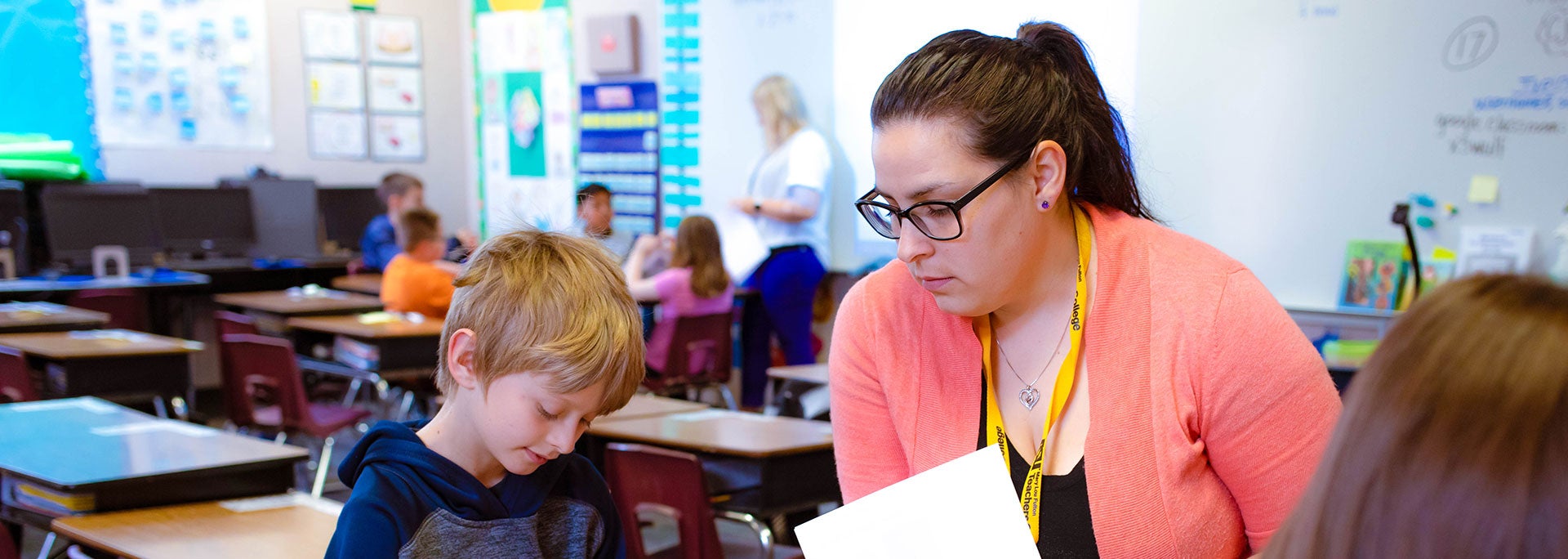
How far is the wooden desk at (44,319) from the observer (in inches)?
184

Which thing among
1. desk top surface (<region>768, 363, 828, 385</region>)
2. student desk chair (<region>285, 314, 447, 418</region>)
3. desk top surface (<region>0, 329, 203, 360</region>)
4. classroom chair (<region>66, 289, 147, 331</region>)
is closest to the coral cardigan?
desk top surface (<region>768, 363, 828, 385</region>)

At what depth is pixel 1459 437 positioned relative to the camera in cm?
56

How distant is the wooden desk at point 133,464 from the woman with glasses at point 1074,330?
1.64m

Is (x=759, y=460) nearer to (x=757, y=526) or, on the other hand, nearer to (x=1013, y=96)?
(x=757, y=526)

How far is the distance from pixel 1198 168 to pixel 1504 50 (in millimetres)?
1034

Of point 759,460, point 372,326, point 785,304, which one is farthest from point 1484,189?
point 372,326

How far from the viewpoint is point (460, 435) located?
1388mm

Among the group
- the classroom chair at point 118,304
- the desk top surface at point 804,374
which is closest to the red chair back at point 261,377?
the desk top surface at point 804,374

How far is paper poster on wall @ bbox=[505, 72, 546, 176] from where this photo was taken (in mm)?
8008

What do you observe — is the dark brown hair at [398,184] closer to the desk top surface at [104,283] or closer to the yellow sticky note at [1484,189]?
the desk top surface at [104,283]

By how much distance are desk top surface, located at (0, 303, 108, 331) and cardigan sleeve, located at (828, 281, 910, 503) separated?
455cm

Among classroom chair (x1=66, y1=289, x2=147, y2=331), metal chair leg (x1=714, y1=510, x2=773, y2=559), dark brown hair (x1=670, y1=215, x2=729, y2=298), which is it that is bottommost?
metal chair leg (x1=714, y1=510, x2=773, y2=559)

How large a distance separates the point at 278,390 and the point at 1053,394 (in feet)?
12.3

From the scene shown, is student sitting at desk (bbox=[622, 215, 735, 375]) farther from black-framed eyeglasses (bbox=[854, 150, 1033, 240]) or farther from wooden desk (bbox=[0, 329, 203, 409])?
black-framed eyeglasses (bbox=[854, 150, 1033, 240])
